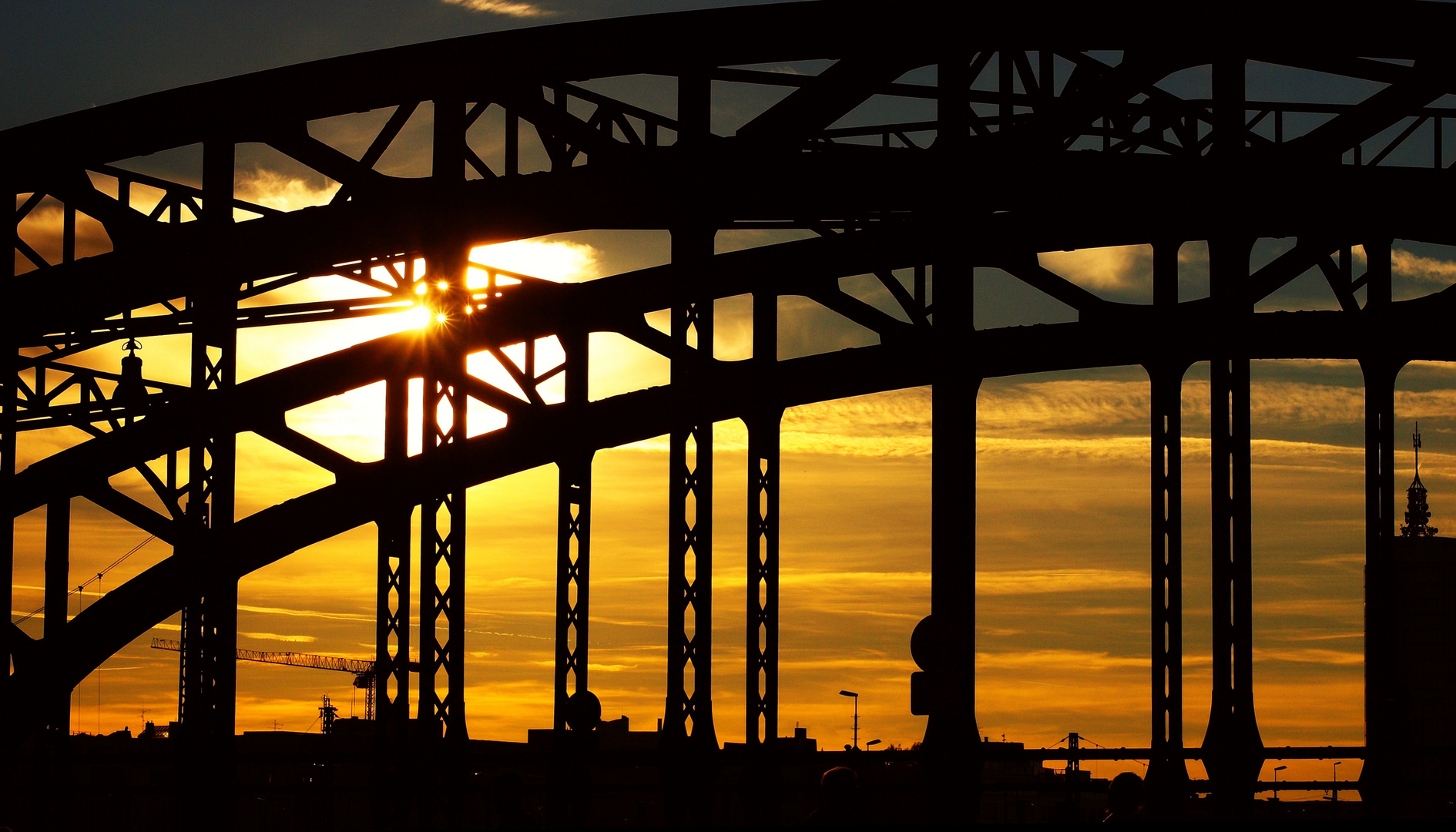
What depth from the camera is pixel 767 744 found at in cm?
1744

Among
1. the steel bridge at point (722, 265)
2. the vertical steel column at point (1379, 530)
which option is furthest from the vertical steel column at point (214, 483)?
the vertical steel column at point (1379, 530)

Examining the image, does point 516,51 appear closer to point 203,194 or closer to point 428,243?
point 428,243

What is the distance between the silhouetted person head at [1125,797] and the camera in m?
10.4

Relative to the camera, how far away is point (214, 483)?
17.5m

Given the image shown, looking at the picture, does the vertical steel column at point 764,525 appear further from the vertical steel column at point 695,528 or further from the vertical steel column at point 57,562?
the vertical steel column at point 57,562

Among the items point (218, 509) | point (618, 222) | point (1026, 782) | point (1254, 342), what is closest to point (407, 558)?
point (218, 509)

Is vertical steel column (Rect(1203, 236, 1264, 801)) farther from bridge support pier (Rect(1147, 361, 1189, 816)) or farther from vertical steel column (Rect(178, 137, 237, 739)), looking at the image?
vertical steel column (Rect(178, 137, 237, 739))

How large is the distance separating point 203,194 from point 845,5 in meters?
6.69

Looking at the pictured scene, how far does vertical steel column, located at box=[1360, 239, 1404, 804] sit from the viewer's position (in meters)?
15.5

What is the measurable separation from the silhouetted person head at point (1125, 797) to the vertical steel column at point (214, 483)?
8.93 meters

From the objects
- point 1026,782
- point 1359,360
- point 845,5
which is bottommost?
point 1026,782

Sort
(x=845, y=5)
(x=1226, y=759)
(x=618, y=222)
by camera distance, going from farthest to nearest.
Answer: (x=618, y=222) < (x=845, y=5) < (x=1226, y=759)

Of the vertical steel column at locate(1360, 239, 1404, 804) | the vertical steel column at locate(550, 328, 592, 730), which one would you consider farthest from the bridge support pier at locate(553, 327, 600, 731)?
the vertical steel column at locate(1360, 239, 1404, 804)

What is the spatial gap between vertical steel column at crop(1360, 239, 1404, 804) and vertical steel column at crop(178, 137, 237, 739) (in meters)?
10.00
